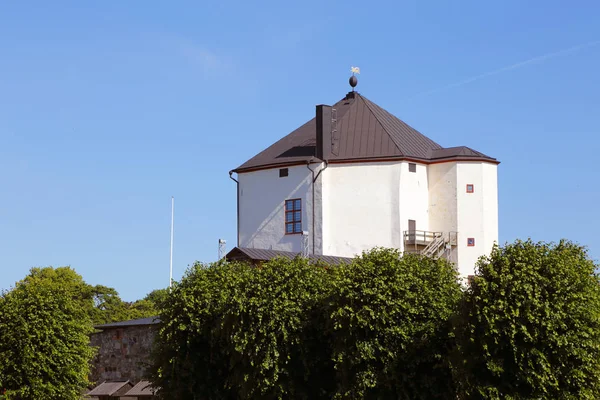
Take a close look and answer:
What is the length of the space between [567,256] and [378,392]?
6.32 metres

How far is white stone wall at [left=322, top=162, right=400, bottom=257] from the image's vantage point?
55438mm

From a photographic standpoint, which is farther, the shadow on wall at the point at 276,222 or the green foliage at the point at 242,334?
the shadow on wall at the point at 276,222

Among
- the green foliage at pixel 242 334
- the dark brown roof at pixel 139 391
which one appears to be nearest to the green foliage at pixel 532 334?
the green foliage at pixel 242 334

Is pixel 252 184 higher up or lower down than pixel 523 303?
higher up

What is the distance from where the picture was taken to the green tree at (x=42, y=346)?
3609 cm

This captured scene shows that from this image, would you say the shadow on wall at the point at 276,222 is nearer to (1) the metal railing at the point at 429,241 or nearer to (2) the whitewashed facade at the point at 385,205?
(2) the whitewashed facade at the point at 385,205

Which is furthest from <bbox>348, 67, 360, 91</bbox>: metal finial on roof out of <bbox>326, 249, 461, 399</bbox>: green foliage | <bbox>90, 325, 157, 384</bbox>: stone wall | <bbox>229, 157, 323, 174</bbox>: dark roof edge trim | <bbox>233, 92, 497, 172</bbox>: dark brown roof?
<bbox>326, 249, 461, 399</bbox>: green foliage

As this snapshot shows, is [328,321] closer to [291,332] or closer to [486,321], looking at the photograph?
[291,332]

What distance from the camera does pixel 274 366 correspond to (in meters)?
29.5

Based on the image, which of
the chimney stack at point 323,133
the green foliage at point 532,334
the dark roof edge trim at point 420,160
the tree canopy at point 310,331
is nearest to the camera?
the green foliage at point 532,334

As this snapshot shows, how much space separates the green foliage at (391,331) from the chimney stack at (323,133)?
2917 centimetres

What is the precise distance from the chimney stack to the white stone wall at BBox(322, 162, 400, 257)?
119 cm

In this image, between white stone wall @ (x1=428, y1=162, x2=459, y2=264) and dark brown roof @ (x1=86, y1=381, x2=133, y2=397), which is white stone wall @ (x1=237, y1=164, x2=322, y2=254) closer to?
white stone wall @ (x1=428, y1=162, x2=459, y2=264)

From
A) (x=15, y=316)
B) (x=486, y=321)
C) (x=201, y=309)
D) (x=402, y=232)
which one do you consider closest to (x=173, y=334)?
(x=201, y=309)
